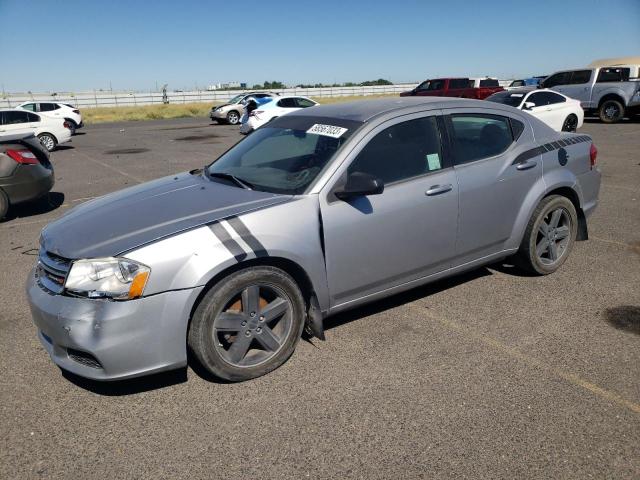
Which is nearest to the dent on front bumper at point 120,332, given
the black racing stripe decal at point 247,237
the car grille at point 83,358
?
the car grille at point 83,358

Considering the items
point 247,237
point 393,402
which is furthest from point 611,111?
point 247,237

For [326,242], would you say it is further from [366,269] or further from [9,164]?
[9,164]

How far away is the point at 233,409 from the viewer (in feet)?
10.3

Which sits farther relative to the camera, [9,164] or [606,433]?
[9,164]

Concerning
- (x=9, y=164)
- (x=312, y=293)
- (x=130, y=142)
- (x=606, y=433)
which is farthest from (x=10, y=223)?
(x=130, y=142)

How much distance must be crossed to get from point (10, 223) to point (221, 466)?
21.9 ft

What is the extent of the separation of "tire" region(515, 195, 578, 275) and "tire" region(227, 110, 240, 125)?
81.6 ft

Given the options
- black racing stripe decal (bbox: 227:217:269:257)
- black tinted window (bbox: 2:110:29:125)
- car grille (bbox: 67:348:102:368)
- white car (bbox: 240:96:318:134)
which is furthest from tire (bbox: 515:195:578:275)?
black tinted window (bbox: 2:110:29:125)

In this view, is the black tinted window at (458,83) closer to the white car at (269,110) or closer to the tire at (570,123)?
the white car at (269,110)

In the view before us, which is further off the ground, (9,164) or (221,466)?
(9,164)

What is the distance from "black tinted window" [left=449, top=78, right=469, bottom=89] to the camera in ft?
84.8

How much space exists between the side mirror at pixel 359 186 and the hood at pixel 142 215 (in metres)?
0.37

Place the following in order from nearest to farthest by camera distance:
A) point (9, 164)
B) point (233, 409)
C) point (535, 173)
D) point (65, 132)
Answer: point (233, 409) < point (535, 173) < point (9, 164) < point (65, 132)

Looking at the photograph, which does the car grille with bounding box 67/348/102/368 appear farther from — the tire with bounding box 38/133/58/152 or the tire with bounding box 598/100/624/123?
the tire with bounding box 598/100/624/123
